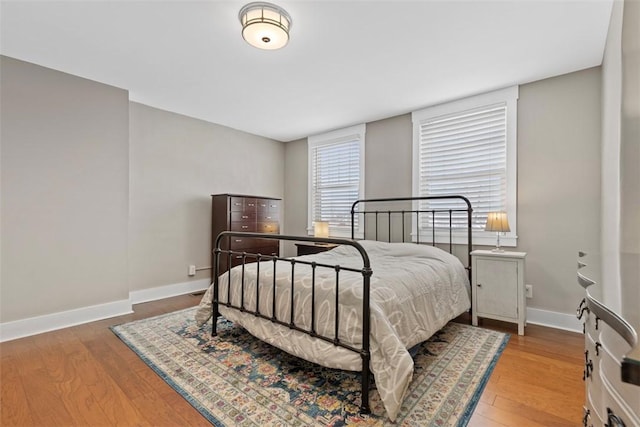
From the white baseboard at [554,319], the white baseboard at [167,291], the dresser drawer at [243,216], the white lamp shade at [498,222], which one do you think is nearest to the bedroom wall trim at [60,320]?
the white baseboard at [167,291]

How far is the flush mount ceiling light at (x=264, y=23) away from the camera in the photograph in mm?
1938

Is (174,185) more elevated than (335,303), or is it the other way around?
(174,185)

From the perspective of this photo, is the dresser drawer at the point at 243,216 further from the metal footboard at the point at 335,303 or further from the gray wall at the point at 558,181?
the gray wall at the point at 558,181

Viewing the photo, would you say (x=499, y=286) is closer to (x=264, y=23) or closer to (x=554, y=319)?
(x=554, y=319)

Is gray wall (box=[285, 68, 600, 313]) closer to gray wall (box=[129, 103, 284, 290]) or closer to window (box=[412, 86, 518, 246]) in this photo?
window (box=[412, 86, 518, 246])

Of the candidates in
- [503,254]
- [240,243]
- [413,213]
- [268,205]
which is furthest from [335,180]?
[503,254]

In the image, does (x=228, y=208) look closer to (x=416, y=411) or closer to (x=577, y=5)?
(x=416, y=411)

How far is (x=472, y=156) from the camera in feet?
10.9

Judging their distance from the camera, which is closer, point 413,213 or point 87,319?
point 87,319

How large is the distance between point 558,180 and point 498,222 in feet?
2.31

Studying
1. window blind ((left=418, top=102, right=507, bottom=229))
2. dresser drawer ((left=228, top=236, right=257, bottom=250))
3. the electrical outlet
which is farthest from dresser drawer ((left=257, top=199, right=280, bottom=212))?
the electrical outlet

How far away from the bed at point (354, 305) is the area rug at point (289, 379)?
17 cm

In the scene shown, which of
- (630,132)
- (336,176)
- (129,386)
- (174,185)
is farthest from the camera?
(336,176)

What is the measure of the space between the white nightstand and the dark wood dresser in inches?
110
